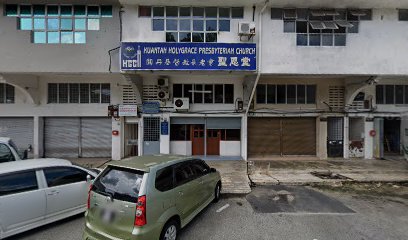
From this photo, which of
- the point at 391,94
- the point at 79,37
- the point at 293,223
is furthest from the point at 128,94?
the point at 391,94

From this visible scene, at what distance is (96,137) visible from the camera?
39.5ft

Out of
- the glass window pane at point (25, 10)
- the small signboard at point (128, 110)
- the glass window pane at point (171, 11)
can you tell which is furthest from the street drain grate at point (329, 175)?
the glass window pane at point (25, 10)

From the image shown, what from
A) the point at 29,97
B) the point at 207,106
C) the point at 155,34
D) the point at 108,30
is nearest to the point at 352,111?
the point at 207,106

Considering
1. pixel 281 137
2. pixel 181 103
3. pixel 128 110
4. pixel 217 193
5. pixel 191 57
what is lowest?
pixel 217 193

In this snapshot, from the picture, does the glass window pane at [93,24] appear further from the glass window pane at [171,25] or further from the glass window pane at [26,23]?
the glass window pane at [171,25]

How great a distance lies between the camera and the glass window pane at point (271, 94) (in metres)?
12.3

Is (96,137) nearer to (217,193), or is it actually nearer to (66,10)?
(66,10)

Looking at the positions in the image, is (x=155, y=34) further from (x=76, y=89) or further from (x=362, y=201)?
(x=362, y=201)

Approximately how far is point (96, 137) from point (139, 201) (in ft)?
32.8

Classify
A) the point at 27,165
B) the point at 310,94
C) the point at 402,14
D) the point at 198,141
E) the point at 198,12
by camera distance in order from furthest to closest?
the point at 310,94, the point at 198,141, the point at 402,14, the point at 198,12, the point at 27,165

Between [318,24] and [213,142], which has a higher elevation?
[318,24]

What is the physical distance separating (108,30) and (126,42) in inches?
64.1

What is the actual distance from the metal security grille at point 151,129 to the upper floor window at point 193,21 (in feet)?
14.3

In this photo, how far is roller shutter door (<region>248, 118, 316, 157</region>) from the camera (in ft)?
41.1
